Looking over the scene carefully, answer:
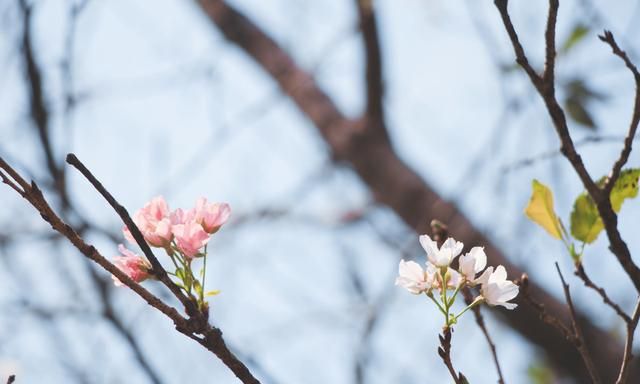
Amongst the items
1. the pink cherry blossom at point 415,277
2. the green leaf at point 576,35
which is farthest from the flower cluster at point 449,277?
the green leaf at point 576,35

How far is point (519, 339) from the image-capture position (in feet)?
7.95

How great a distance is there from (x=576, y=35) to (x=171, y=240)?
1.27 meters

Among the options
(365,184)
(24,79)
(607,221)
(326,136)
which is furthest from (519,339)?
(607,221)

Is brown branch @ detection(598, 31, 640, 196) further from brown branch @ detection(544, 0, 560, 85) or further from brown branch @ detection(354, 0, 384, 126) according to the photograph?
brown branch @ detection(354, 0, 384, 126)

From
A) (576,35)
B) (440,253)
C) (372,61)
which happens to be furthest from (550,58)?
(372,61)

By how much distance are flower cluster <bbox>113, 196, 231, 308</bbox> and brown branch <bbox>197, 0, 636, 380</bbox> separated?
1476 millimetres

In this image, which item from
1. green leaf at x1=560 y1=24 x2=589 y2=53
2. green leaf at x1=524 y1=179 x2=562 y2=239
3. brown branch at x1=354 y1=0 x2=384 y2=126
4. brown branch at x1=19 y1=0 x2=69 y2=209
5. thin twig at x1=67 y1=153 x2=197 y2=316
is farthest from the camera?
brown branch at x1=354 y1=0 x2=384 y2=126

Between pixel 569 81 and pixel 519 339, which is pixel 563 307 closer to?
pixel 519 339

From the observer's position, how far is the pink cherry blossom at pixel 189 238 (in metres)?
0.68

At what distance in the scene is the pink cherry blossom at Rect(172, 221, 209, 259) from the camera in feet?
2.22

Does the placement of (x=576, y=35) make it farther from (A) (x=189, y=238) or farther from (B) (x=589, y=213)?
(A) (x=189, y=238)

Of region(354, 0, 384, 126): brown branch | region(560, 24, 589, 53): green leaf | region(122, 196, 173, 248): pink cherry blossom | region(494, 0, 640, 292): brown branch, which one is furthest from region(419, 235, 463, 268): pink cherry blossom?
region(354, 0, 384, 126): brown branch

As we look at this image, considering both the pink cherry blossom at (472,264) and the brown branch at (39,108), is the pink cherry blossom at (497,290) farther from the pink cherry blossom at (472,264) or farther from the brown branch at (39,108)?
the brown branch at (39,108)

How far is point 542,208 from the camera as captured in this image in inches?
30.9
